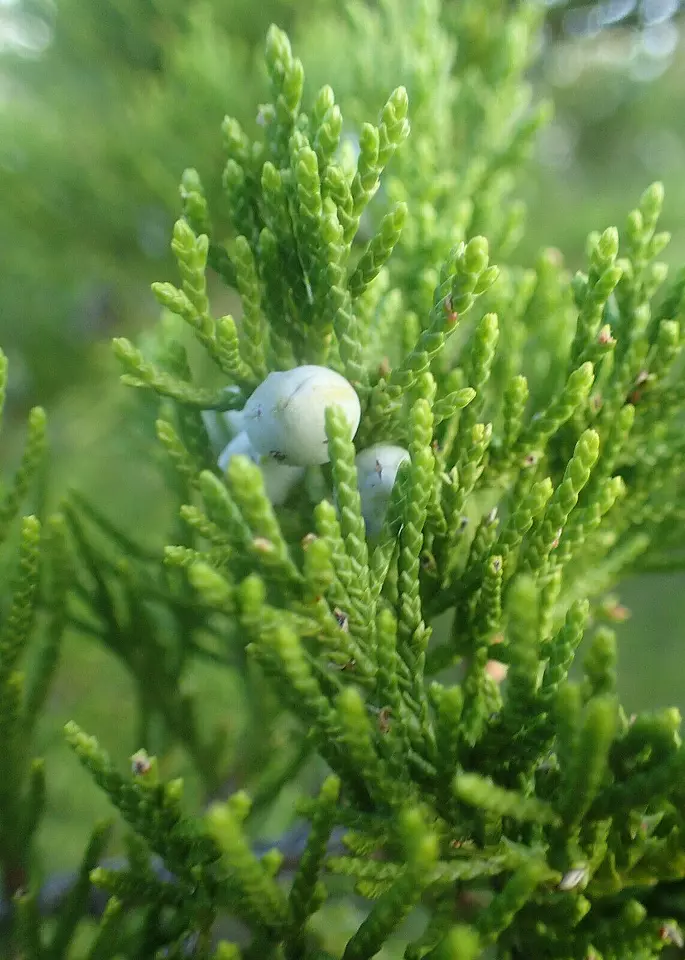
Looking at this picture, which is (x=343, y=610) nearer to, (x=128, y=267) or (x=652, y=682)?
(x=128, y=267)

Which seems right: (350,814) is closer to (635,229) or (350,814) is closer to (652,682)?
(635,229)

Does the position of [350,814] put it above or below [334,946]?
above

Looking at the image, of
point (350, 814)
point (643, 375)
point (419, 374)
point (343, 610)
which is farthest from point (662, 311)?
point (350, 814)

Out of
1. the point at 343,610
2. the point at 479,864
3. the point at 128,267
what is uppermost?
the point at 128,267

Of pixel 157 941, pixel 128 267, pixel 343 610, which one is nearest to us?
pixel 343 610

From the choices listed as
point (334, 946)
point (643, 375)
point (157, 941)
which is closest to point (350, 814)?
point (157, 941)

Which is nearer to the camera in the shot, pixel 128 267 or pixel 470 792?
pixel 470 792

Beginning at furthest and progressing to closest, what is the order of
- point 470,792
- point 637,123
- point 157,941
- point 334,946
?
1. point 637,123
2. point 334,946
3. point 157,941
4. point 470,792
